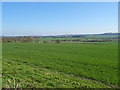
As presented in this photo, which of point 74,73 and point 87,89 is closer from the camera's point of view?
point 87,89

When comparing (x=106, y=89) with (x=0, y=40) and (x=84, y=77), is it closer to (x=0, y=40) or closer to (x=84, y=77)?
(x=84, y=77)

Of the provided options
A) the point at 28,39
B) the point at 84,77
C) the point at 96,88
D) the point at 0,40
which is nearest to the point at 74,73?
the point at 84,77

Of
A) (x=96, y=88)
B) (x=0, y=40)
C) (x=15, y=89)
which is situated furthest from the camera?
(x=0, y=40)

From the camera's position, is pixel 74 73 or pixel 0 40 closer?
pixel 74 73

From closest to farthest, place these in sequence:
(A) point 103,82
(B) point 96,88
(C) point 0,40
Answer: (B) point 96,88
(A) point 103,82
(C) point 0,40

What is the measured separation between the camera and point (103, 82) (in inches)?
398

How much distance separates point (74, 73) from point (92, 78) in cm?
178

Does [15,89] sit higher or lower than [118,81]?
higher

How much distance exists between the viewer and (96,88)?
8469mm

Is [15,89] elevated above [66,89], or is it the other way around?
[15,89]

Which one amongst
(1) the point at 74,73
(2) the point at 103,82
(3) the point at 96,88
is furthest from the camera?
(1) the point at 74,73

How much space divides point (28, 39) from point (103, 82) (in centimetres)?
7863

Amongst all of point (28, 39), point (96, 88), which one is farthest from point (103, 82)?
point (28, 39)

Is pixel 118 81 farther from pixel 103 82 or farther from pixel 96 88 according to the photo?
pixel 96 88
